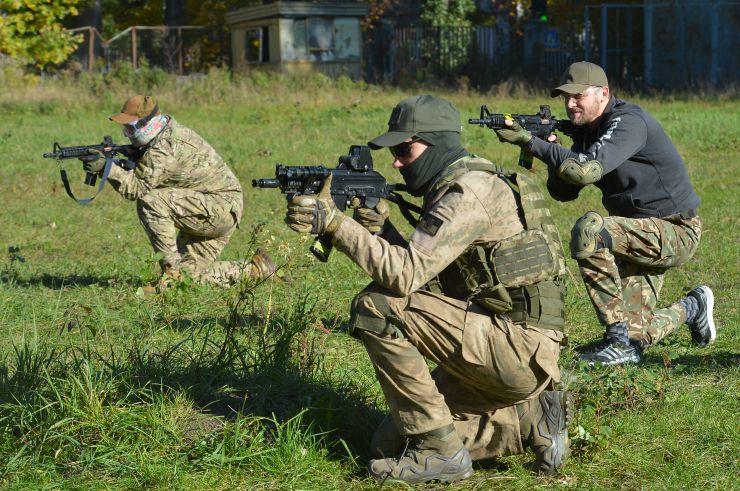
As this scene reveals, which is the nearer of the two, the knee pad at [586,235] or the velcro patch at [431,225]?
the velcro patch at [431,225]

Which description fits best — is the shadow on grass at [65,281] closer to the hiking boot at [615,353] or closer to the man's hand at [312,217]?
the hiking boot at [615,353]

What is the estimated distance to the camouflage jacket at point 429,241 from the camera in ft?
14.0

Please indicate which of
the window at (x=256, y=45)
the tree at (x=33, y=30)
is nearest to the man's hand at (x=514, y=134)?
the tree at (x=33, y=30)

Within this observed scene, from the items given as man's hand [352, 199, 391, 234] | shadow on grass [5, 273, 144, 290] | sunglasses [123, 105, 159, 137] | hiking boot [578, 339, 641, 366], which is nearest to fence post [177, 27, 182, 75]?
shadow on grass [5, 273, 144, 290]

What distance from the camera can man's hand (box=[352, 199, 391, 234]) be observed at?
486 centimetres

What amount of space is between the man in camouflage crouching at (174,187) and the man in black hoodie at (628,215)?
2.96 meters

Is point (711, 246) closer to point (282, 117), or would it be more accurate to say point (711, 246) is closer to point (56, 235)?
point (56, 235)

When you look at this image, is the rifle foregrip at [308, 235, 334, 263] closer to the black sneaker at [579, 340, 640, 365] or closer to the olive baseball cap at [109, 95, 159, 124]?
the black sneaker at [579, 340, 640, 365]

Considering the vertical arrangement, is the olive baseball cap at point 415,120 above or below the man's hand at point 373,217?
above

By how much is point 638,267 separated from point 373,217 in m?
2.55

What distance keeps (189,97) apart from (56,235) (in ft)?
42.8

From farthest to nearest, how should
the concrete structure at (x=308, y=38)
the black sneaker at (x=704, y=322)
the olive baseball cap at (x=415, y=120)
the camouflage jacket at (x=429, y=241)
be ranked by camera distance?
the concrete structure at (x=308, y=38)
the black sneaker at (x=704, y=322)
the olive baseball cap at (x=415, y=120)
the camouflage jacket at (x=429, y=241)

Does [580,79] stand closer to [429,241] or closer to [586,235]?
[586,235]

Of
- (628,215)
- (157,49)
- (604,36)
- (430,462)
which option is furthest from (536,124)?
(157,49)
